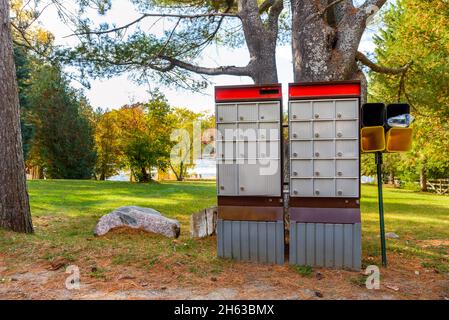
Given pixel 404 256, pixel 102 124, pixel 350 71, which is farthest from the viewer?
pixel 102 124

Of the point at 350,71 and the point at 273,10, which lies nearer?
the point at 350,71

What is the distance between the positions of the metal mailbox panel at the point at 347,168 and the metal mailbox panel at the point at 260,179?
715mm

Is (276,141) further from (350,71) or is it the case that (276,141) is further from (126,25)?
(126,25)

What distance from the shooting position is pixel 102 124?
2745 centimetres

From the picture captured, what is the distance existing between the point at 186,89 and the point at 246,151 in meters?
4.41

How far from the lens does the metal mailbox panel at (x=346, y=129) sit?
13.9 ft

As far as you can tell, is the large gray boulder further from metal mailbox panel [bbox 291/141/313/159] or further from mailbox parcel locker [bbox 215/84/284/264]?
metal mailbox panel [bbox 291/141/313/159]

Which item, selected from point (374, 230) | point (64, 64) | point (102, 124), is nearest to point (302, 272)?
point (374, 230)

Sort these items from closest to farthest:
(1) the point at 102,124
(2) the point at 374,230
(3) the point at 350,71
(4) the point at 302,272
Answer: (4) the point at 302,272
(3) the point at 350,71
(2) the point at 374,230
(1) the point at 102,124

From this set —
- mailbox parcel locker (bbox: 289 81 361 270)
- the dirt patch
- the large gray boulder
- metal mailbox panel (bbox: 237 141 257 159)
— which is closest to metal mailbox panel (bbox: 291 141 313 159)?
mailbox parcel locker (bbox: 289 81 361 270)

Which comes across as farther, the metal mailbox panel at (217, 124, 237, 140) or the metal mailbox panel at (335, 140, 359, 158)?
the metal mailbox panel at (217, 124, 237, 140)

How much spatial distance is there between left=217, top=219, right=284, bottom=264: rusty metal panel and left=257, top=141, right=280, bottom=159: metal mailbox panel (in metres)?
0.82

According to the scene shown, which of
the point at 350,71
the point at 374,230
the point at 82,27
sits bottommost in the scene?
the point at 374,230

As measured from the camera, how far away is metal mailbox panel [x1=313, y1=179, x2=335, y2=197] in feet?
14.0
